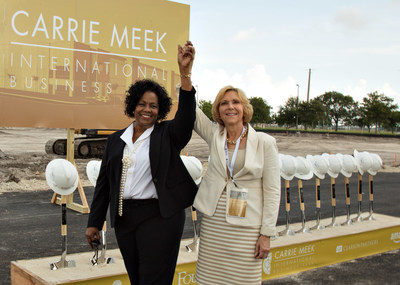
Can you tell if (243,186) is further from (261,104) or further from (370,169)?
(261,104)

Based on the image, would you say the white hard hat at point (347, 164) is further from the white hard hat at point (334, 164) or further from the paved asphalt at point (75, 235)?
the paved asphalt at point (75, 235)

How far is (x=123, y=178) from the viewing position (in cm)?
255

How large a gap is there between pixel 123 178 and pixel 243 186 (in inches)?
27.4

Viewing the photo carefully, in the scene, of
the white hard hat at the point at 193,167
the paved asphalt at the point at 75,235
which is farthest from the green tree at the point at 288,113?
the white hard hat at the point at 193,167

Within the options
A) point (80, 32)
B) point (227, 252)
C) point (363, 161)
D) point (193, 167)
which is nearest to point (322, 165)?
point (363, 161)

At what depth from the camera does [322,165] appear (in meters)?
5.34

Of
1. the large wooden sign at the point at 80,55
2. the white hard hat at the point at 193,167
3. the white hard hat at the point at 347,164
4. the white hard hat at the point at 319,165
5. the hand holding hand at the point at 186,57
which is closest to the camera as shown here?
the hand holding hand at the point at 186,57

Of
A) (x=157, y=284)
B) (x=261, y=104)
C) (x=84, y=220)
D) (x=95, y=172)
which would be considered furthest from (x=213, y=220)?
(x=261, y=104)

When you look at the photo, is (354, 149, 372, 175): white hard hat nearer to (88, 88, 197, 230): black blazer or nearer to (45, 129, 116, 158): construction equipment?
(88, 88, 197, 230): black blazer

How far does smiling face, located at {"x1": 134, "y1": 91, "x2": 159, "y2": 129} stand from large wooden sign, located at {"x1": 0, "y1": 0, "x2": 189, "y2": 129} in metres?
4.40

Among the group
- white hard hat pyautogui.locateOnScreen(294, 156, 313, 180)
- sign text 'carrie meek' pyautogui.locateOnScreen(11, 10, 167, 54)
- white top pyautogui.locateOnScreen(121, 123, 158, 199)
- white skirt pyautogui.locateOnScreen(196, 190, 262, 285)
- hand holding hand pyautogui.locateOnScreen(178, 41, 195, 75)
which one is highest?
sign text 'carrie meek' pyautogui.locateOnScreen(11, 10, 167, 54)

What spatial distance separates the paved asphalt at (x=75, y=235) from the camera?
4727 millimetres

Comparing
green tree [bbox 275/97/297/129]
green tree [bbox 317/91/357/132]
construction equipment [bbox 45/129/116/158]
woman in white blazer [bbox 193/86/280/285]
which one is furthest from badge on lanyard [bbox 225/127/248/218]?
green tree [bbox 317/91/357/132]

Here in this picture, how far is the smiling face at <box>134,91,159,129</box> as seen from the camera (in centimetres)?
261
